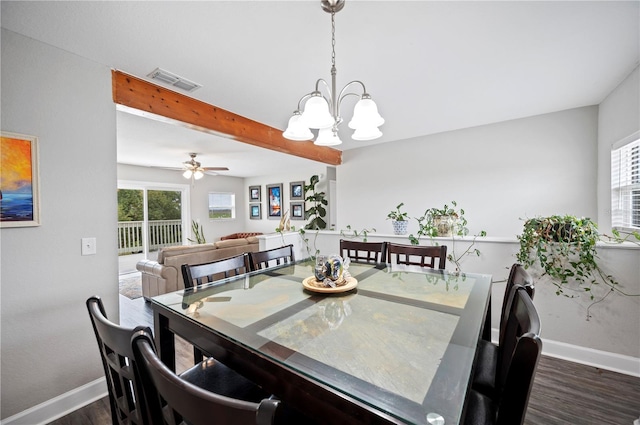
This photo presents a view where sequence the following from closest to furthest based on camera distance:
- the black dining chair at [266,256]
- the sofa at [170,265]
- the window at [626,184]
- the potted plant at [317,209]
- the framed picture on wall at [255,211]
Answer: the black dining chair at [266,256] → the window at [626,184] → the sofa at [170,265] → the potted plant at [317,209] → the framed picture on wall at [255,211]

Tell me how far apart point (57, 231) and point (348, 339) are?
202 cm

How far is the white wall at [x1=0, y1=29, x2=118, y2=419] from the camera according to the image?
5.22ft

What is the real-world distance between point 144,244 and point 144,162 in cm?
193

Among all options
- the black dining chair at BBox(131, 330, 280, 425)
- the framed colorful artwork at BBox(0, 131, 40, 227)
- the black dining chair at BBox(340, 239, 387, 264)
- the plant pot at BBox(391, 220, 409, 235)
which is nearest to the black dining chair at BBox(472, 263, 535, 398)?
the black dining chair at BBox(131, 330, 280, 425)

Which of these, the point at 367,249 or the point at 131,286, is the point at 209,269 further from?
the point at 131,286

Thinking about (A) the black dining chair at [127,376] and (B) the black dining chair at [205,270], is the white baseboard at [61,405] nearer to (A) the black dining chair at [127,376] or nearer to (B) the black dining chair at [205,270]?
(B) the black dining chair at [205,270]

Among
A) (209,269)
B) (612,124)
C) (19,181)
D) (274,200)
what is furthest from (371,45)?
(274,200)

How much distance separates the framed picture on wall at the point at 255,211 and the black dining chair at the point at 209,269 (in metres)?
5.81

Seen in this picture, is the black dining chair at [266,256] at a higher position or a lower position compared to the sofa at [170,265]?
higher

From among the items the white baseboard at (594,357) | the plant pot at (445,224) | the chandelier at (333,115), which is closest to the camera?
the chandelier at (333,115)

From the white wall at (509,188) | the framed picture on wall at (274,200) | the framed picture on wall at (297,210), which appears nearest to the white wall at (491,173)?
the white wall at (509,188)

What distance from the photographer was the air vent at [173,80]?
207cm

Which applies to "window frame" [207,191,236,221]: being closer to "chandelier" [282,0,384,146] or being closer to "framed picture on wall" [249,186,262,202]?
"framed picture on wall" [249,186,262,202]

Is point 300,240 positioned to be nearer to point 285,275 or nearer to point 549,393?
point 285,275
